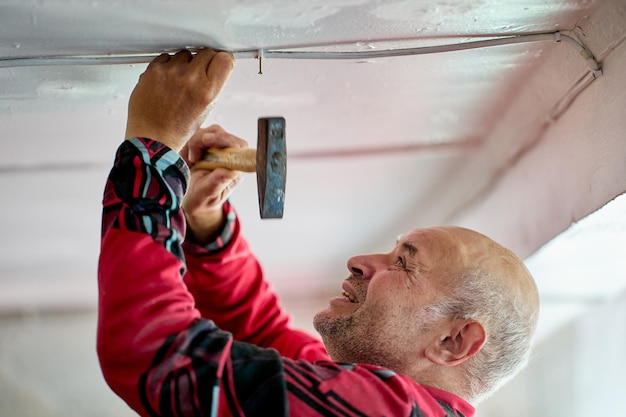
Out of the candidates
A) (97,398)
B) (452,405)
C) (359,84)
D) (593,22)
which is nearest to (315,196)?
(359,84)

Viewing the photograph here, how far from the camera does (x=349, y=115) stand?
181 centimetres

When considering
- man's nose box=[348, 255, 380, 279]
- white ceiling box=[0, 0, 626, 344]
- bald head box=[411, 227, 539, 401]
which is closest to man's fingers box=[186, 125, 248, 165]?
white ceiling box=[0, 0, 626, 344]

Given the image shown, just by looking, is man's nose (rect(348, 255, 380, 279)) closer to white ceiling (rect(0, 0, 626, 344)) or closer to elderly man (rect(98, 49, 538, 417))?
elderly man (rect(98, 49, 538, 417))

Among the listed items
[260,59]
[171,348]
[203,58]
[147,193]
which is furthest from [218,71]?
[171,348]

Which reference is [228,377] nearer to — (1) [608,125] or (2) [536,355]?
(1) [608,125]

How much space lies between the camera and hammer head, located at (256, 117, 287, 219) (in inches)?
52.5

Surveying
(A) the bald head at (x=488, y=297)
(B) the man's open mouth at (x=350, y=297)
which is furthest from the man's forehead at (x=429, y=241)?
(B) the man's open mouth at (x=350, y=297)

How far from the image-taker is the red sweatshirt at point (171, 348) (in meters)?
1.21

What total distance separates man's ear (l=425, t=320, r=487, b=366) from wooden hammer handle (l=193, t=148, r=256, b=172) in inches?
20.0

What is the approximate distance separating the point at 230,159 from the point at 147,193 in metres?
0.27

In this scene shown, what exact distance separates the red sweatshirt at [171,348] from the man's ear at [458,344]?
0.69 ft

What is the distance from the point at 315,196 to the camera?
7.40ft

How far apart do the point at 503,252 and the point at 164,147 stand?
0.75 metres

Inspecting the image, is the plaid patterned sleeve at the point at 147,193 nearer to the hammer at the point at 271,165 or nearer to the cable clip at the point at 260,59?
the hammer at the point at 271,165
